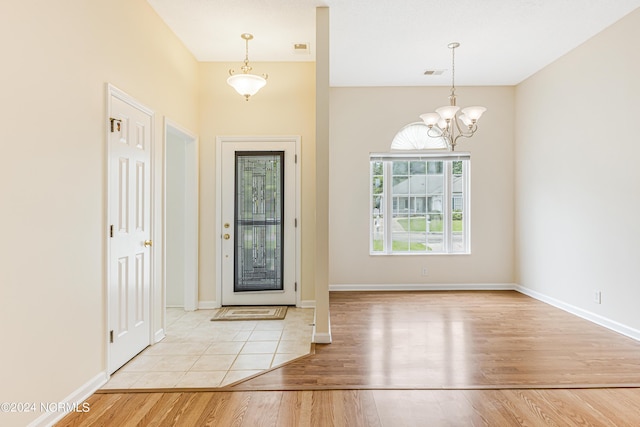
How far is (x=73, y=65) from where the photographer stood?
2.28 meters

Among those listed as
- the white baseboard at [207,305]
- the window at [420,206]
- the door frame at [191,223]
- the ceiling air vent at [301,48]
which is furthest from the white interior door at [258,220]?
the window at [420,206]

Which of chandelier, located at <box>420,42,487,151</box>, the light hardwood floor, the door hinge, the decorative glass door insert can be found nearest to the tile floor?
the light hardwood floor

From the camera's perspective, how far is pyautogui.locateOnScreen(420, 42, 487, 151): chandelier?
3.86m

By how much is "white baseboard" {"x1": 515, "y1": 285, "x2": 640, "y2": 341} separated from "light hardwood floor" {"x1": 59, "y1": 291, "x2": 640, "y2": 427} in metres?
0.10

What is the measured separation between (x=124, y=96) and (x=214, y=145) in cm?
176

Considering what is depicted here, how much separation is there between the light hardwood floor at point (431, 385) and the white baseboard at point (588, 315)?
0.10m

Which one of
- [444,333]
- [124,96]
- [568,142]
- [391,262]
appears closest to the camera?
[124,96]

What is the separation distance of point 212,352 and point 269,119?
111 inches

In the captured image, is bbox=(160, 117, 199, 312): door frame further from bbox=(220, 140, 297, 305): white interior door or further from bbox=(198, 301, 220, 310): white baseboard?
bbox=(220, 140, 297, 305): white interior door

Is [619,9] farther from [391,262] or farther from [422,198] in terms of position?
[391,262]

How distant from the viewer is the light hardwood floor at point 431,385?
2.14 m

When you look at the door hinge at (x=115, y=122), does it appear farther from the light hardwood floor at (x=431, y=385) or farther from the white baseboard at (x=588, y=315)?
the white baseboard at (x=588, y=315)

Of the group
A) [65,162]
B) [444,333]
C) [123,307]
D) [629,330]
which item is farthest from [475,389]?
[65,162]

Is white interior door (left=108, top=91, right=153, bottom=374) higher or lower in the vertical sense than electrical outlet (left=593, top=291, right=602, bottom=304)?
higher
